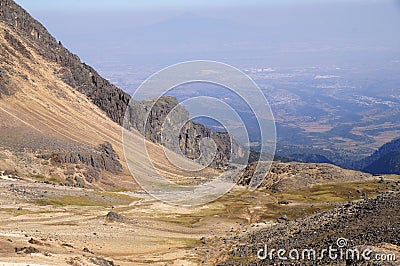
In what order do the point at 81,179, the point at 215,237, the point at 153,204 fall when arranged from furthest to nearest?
the point at 81,179 → the point at 153,204 → the point at 215,237

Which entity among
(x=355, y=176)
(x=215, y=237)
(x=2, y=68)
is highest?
(x=2, y=68)

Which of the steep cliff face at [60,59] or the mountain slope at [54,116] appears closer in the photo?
the mountain slope at [54,116]

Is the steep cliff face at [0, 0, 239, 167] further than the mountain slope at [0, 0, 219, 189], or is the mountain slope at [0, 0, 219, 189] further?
the steep cliff face at [0, 0, 239, 167]

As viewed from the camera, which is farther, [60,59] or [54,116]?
[60,59]

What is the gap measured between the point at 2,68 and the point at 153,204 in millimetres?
74277

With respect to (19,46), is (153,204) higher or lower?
lower

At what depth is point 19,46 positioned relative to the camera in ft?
508

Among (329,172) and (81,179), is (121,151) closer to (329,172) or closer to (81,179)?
(81,179)

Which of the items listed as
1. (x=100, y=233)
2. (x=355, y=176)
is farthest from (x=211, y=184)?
(x=100, y=233)

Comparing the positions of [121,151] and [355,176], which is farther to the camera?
[121,151]

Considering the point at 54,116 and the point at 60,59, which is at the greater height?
the point at 60,59

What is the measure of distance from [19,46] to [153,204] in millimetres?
88988

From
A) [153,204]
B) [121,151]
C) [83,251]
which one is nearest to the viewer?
[83,251]

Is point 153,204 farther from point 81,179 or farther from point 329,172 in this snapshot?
point 329,172
